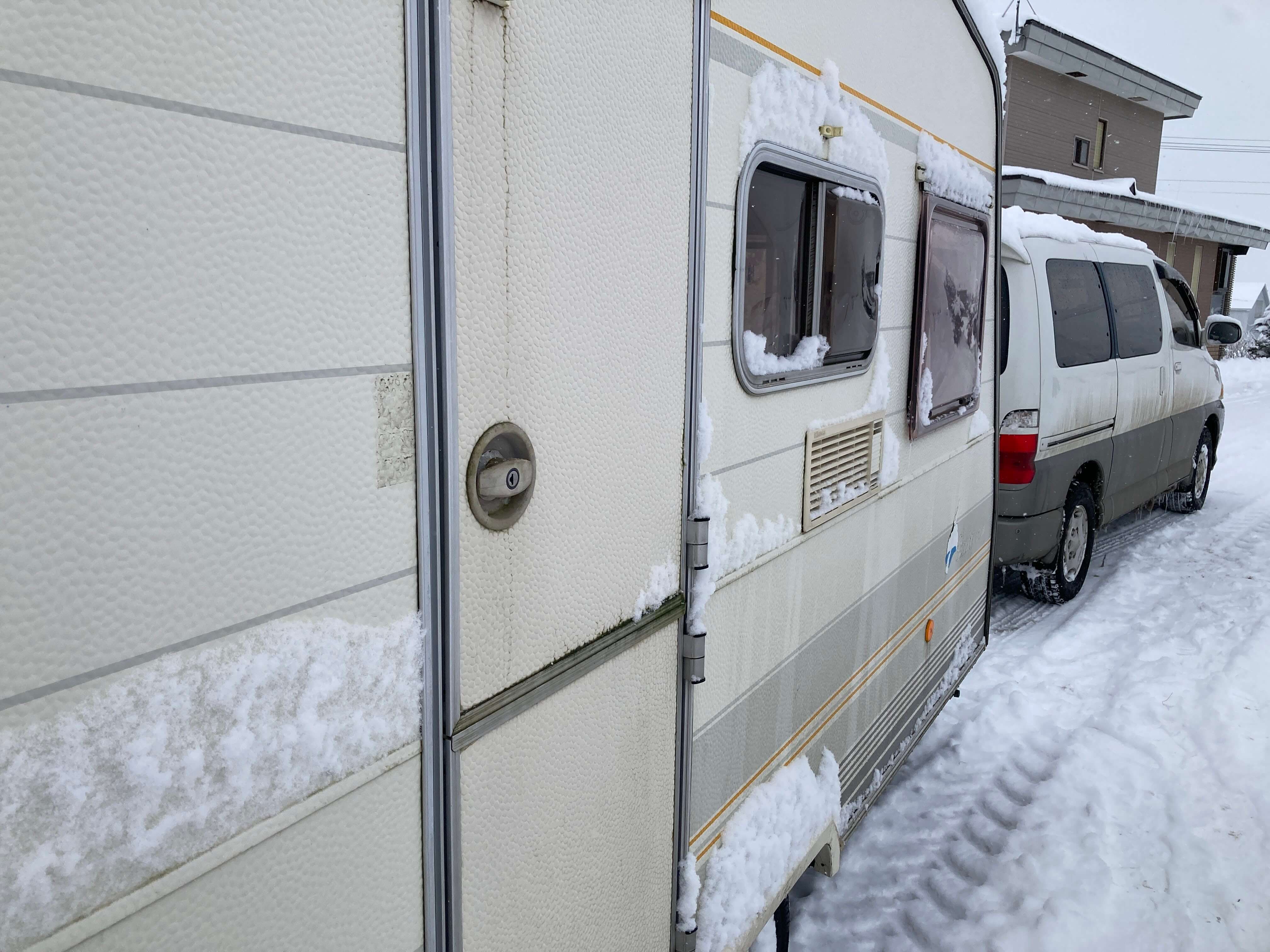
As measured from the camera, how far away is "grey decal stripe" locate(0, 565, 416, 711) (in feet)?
2.62

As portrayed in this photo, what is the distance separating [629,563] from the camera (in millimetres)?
1599

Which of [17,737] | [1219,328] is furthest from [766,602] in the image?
[1219,328]

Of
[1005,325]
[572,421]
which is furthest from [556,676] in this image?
[1005,325]

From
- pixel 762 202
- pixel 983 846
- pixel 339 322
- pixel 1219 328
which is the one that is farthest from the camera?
pixel 1219 328

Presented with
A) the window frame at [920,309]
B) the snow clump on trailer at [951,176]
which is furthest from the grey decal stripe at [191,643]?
the snow clump on trailer at [951,176]

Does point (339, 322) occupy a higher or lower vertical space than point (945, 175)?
lower

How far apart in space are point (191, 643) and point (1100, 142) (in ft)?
72.8

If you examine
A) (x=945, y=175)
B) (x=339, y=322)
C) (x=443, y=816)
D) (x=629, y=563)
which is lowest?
(x=443, y=816)

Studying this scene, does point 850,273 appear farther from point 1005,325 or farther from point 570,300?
point 1005,325

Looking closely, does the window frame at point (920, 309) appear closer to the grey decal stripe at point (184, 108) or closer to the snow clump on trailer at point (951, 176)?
the snow clump on trailer at point (951, 176)

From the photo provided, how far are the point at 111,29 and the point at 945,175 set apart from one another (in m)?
2.65

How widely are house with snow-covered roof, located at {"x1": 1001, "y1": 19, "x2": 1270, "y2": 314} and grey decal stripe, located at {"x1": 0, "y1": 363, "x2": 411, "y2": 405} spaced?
13902mm

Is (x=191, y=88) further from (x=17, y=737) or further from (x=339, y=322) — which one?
(x=17, y=737)

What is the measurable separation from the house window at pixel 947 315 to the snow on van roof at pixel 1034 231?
1.35m
